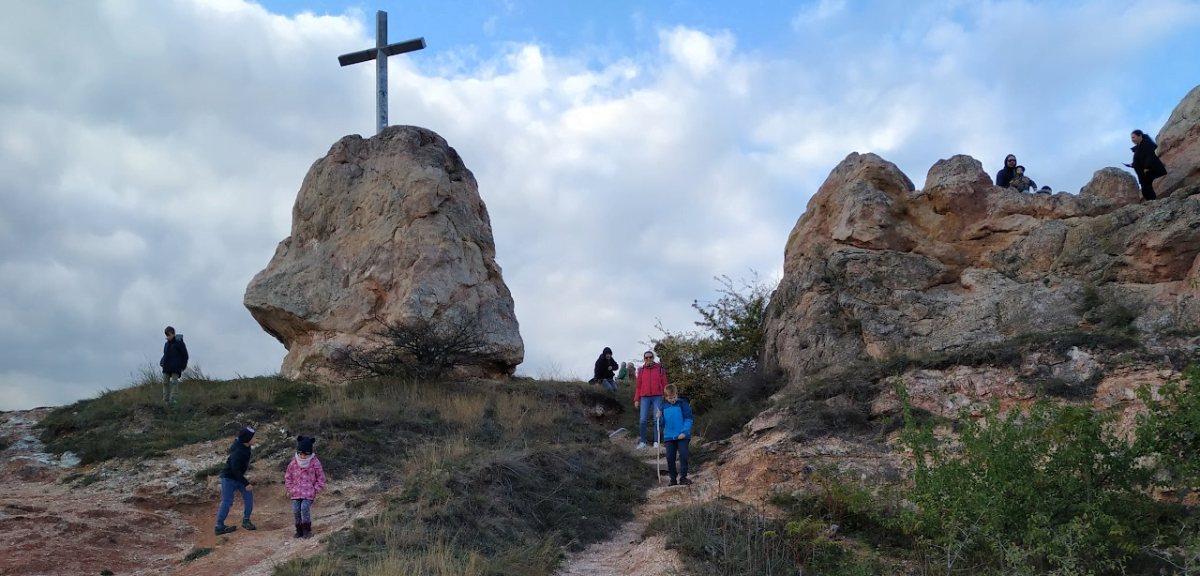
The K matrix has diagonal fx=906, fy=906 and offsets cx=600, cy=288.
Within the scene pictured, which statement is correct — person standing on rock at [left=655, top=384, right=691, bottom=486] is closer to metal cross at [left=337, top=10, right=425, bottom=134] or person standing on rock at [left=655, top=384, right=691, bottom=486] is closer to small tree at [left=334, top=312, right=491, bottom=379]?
small tree at [left=334, top=312, right=491, bottom=379]

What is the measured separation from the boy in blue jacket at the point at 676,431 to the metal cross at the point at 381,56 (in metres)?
12.7

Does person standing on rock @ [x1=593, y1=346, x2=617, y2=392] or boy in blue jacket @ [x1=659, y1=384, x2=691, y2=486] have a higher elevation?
person standing on rock @ [x1=593, y1=346, x2=617, y2=392]

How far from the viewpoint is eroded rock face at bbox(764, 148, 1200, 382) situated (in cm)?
1342

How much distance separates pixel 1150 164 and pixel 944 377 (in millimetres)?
5958

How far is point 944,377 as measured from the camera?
40.2ft

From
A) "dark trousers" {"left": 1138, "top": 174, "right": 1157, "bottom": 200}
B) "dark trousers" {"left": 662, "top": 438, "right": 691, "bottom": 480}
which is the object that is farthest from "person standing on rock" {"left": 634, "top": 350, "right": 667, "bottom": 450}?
"dark trousers" {"left": 1138, "top": 174, "right": 1157, "bottom": 200}

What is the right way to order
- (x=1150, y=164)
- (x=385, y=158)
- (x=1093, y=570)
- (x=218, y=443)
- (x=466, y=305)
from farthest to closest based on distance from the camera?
(x=385, y=158) → (x=466, y=305) → (x=1150, y=164) → (x=218, y=443) → (x=1093, y=570)

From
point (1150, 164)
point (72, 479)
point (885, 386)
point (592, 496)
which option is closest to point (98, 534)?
point (72, 479)

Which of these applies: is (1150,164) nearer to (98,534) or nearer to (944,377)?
(944,377)

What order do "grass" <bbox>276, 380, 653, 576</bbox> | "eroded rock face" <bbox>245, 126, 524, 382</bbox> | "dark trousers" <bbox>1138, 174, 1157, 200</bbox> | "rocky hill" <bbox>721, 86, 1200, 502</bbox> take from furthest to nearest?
"eroded rock face" <bbox>245, 126, 524, 382</bbox> → "dark trousers" <bbox>1138, 174, 1157, 200</bbox> → "rocky hill" <bbox>721, 86, 1200, 502</bbox> → "grass" <bbox>276, 380, 653, 576</bbox>

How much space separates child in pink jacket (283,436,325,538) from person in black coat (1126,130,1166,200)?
13609 millimetres

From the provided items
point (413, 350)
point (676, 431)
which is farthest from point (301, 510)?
point (413, 350)

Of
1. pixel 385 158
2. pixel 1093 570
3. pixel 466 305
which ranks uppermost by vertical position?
pixel 385 158

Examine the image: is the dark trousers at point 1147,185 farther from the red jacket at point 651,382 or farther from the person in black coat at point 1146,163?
the red jacket at point 651,382
